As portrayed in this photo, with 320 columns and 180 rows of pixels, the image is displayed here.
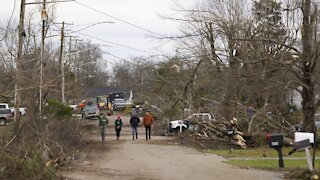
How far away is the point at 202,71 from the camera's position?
3184cm

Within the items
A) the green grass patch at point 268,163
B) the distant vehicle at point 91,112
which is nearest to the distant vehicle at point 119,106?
the distant vehicle at point 91,112

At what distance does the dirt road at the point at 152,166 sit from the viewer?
1504 cm

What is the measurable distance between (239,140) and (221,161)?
6.99 m

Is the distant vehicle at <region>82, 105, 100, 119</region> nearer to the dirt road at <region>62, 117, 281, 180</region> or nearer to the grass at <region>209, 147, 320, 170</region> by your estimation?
the dirt road at <region>62, 117, 281, 180</region>

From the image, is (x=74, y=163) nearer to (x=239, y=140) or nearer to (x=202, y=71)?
(x=239, y=140)

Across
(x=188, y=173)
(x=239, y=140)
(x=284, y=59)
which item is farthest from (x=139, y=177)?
(x=239, y=140)

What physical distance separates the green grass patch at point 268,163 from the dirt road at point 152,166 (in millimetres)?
564

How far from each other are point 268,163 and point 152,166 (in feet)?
12.9

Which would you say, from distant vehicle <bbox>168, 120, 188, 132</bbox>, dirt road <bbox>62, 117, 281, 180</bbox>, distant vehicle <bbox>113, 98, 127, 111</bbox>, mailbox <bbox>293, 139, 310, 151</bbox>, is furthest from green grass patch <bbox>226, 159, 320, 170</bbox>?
distant vehicle <bbox>113, 98, 127, 111</bbox>

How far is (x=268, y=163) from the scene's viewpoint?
61.1 feet

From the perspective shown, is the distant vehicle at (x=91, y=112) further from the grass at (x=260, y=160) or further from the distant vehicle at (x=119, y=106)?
the grass at (x=260, y=160)

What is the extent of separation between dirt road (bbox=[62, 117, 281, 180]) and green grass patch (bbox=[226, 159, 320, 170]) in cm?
56

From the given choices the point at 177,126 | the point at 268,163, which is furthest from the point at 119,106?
the point at 268,163

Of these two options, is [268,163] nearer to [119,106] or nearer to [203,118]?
[203,118]
